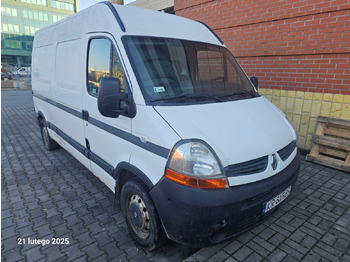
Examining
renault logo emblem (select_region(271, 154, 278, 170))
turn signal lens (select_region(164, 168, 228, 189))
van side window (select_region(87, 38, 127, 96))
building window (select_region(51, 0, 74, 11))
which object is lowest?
turn signal lens (select_region(164, 168, 228, 189))

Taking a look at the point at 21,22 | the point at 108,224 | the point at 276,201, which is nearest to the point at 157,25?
the point at 276,201

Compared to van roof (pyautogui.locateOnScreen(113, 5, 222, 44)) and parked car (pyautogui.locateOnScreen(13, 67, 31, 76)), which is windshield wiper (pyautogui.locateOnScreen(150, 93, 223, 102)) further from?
parked car (pyautogui.locateOnScreen(13, 67, 31, 76))

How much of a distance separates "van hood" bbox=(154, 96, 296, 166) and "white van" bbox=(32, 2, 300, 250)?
0.04 feet

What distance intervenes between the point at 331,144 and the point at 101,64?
4386mm

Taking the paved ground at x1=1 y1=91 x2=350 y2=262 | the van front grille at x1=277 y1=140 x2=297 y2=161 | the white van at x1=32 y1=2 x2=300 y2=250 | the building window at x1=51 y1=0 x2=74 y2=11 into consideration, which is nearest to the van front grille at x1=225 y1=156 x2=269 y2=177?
the white van at x1=32 y1=2 x2=300 y2=250

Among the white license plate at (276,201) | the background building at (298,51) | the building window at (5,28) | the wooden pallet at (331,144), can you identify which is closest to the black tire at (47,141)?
the white license plate at (276,201)

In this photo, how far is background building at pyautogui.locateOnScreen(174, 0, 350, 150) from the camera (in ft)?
14.7

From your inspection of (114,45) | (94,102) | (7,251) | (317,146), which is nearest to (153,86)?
(114,45)

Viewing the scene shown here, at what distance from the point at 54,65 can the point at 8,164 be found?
2.26m

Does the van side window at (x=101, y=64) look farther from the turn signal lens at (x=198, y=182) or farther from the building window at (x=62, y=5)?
the building window at (x=62, y=5)

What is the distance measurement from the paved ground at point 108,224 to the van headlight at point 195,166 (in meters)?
0.97

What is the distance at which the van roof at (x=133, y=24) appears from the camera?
8.50ft

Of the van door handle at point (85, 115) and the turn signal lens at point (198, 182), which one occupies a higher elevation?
the van door handle at point (85, 115)

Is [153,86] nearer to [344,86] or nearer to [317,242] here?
[317,242]
